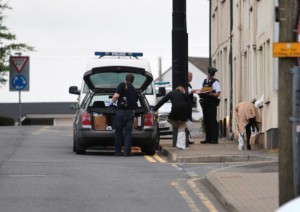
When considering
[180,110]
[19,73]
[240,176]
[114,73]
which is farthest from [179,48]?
[19,73]

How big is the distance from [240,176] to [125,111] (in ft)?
23.9

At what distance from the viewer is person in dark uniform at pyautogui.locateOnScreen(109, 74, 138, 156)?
1021 inches

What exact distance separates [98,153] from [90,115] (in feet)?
5.17

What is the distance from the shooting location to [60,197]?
54.2 feet

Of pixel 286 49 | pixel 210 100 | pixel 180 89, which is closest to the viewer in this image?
pixel 286 49

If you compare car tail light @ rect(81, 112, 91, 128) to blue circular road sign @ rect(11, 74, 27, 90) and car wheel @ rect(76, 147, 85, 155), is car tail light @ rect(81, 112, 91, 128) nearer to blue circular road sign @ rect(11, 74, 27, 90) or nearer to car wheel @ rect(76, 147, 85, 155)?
car wheel @ rect(76, 147, 85, 155)

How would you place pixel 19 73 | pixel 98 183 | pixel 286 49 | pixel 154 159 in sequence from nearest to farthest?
1. pixel 286 49
2. pixel 98 183
3. pixel 154 159
4. pixel 19 73

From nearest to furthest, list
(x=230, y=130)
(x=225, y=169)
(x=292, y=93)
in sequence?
(x=292, y=93) → (x=225, y=169) → (x=230, y=130)

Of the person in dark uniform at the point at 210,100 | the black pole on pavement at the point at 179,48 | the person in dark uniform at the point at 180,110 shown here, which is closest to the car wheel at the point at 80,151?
the person in dark uniform at the point at 180,110

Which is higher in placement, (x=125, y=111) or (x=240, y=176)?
(x=125, y=111)

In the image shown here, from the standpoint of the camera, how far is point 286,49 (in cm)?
1363

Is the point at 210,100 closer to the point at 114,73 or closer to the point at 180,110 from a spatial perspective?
the point at 114,73

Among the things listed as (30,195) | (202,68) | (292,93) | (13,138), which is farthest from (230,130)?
(202,68)

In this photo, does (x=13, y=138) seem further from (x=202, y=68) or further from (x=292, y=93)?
(x=202, y=68)
